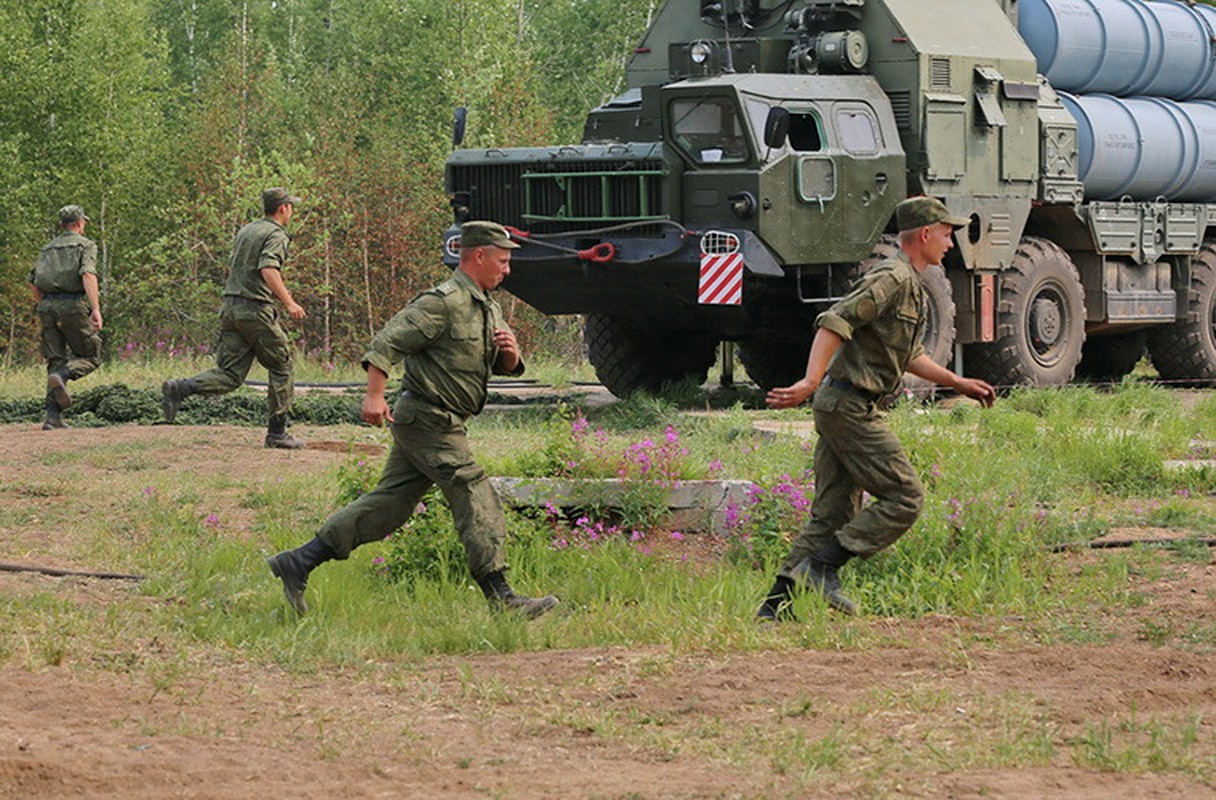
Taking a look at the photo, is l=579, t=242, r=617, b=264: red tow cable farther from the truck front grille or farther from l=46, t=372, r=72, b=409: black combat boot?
l=46, t=372, r=72, b=409: black combat boot

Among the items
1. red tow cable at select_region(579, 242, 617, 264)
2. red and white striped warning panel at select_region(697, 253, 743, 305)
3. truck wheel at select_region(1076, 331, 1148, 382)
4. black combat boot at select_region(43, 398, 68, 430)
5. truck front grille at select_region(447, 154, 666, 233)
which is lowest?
truck wheel at select_region(1076, 331, 1148, 382)

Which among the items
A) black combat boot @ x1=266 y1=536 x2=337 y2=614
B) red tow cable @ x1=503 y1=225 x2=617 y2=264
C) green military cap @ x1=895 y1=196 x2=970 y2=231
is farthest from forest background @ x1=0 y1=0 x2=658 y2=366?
green military cap @ x1=895 y1=196 x2=970 y2=231

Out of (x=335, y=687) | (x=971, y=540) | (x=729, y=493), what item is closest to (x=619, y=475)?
(x=729, y=493)

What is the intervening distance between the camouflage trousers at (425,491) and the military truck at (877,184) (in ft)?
25.7

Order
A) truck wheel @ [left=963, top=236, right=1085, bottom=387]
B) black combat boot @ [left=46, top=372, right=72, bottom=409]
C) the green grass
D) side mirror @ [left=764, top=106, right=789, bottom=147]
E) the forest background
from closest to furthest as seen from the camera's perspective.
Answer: the green grass → black combat boot @ [left=46, top=372, right=72, bottom=409] → side mirror @ [left=764, top=106, right=789, bottom=147] → truck wheel @ [left=963, top=236, right=1085, bottom=387] → the forest background

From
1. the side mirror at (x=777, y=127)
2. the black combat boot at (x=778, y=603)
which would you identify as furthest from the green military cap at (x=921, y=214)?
the side mirror at (x=777, y=127)

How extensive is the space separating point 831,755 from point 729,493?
13.9 feet

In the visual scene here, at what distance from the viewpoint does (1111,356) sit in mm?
22719

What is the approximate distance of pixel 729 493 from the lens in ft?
35.2

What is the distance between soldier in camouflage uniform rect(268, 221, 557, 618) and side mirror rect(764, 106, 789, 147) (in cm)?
776

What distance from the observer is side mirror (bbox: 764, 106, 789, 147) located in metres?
16.7

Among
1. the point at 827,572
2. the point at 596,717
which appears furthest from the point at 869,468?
the point at 596,717

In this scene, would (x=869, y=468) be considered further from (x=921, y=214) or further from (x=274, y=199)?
(x=274, y=199)

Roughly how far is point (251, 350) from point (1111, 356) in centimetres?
1067
